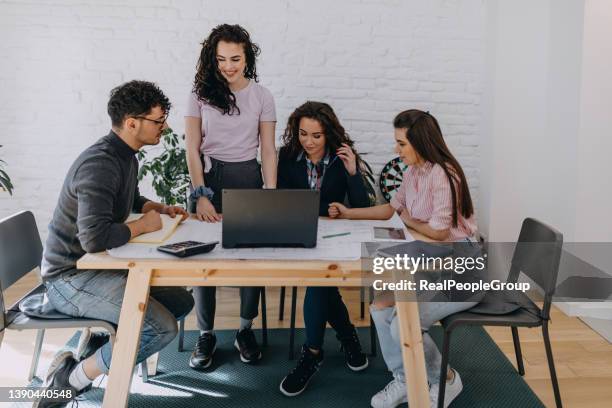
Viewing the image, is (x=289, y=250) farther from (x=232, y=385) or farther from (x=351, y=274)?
(x=232, y=385)

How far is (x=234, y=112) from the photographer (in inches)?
97.9

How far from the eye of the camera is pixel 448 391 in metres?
2.15

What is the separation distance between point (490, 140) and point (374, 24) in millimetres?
986

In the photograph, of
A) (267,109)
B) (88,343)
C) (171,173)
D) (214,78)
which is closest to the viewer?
(88,343)

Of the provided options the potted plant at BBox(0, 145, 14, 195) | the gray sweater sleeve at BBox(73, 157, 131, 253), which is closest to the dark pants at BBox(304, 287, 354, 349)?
the gray sweater sleeve at BBox(73, 157, 131, 253)

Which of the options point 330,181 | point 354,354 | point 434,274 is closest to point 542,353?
point 354,354

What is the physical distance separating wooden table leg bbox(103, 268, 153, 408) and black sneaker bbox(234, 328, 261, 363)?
73 centimetres

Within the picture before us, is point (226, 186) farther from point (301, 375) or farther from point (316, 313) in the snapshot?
point (301, 375)

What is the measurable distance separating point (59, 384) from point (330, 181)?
52.4 inches

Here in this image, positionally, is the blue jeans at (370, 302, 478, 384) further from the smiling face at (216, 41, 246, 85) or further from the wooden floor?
the smiling face at (216, 41, 246, 85)

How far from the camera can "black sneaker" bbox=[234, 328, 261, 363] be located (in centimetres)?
248

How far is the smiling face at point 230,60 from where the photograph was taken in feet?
7.81

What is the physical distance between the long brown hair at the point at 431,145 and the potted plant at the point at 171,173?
140 cm

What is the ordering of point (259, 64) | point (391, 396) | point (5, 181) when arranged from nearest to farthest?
1. point (391, 396)
2. point (5, 181)
3. point (259, 64)
